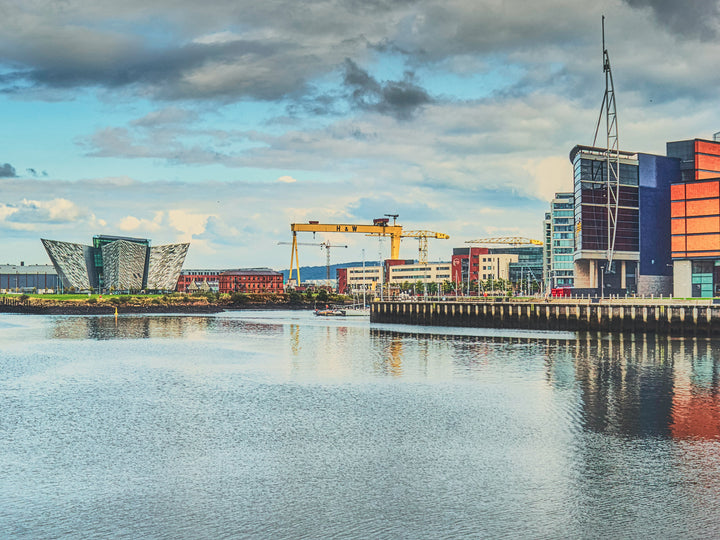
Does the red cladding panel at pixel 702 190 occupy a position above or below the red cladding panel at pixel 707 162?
below

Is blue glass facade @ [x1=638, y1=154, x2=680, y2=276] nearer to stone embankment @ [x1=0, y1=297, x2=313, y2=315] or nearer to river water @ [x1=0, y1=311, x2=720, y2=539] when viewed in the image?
river water @ [x1=0, y1=311, x2=720, y2=539]

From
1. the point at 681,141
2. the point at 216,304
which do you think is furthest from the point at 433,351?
the point at 216,304

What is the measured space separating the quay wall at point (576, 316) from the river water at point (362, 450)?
2394 cm

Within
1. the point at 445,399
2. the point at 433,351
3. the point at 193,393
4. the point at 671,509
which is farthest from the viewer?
the point at 433,351

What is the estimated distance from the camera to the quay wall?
7719 centimetres

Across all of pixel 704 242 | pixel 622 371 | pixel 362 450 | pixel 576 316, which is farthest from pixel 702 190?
pixel 362 450

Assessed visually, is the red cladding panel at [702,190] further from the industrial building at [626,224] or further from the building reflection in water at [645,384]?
the building reflection in water at [645,384]

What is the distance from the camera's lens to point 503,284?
648 feet

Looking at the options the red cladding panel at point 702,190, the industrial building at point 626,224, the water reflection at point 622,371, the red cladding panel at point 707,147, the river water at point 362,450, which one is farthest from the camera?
the red cladding panel at point 707,147

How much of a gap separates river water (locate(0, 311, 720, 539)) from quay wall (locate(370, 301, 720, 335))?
2394cm

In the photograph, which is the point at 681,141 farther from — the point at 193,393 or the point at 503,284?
the point at 193,393

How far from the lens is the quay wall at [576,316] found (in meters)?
77.2

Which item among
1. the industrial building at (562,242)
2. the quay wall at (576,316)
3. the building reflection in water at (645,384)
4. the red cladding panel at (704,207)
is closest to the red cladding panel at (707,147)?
the red cladding panel at (704,207)

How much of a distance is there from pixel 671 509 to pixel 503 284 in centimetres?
18013
